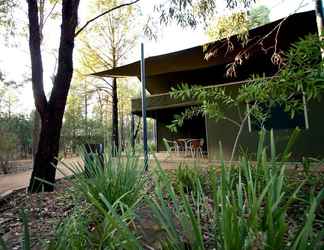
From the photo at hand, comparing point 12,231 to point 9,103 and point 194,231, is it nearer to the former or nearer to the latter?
point 194,231

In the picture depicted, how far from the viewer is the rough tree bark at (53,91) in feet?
15.4

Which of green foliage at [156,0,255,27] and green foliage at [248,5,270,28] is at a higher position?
green foliage at [156,0,255,27]

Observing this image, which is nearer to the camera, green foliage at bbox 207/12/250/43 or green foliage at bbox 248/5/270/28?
green foliage at bbox 248/5/270/28

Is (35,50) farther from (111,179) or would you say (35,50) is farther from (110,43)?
(110,43)

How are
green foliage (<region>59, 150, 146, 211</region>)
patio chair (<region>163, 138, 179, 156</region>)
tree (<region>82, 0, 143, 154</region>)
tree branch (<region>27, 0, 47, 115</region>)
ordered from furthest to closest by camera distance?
tree (<region>82, 0, 143, 154</region>), tree branch (<region>27, 0, 47, 115</region>), green foliage (<region>59, 150, 146, 211</region>), patio chair (<region>163, 138, 179, 156</region>)

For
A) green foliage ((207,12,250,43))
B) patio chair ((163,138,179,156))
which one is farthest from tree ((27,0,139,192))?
green foliage ((207,12,250,43))

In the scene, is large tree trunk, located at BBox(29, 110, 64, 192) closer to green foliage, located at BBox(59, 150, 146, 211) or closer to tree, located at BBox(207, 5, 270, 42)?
green foliage, located at BBox(59, 150, 146, 211)

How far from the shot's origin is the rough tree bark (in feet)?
15.4

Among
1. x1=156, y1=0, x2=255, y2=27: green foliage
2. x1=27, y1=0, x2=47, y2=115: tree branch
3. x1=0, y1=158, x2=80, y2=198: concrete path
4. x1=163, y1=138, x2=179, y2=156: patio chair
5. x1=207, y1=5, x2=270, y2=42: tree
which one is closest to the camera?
x1=163, y1=138, x2=179, y2=156: patio chair

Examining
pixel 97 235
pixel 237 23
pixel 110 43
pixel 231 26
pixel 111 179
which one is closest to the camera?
pixel 97 235

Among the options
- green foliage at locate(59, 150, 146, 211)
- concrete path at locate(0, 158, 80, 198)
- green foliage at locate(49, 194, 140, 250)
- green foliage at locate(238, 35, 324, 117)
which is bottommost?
concrete path at locate(0, 158, 80, 198)

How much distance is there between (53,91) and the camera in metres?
4.89

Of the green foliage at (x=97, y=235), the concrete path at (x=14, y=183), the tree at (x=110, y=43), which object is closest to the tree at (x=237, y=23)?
the concrete path at (x=14, y=183)

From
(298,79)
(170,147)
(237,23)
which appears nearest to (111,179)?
(298,79)
